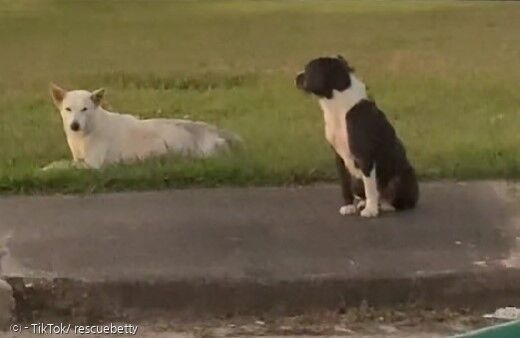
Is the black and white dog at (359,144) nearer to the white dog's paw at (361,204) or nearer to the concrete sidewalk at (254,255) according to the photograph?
the white dog's paw at (361,204)

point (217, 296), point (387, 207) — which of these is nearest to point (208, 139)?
point (387, 207)

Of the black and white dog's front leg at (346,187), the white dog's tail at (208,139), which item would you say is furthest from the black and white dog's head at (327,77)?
the white dog's tail at (208,139)

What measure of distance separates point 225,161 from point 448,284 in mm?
2538

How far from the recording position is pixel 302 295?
A: 5.64m

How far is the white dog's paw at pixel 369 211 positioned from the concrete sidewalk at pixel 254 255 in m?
→ 0.05

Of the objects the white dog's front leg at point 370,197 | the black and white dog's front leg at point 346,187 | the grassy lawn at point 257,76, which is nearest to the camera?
the white dog's front leg at point 370,197

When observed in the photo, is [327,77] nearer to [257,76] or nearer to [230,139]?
[230,139]

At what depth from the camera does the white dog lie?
8.19 meters

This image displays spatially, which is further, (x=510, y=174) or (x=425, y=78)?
(x=425, y=78)

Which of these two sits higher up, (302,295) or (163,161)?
(163,161)

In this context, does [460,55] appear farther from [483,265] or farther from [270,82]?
[483,265]

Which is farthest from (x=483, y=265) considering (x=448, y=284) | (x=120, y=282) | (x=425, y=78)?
(x=425, y=78)

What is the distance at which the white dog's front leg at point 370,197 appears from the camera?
656 cm

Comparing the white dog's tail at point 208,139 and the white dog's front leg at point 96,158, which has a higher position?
the white dog's tail at point 208,139
